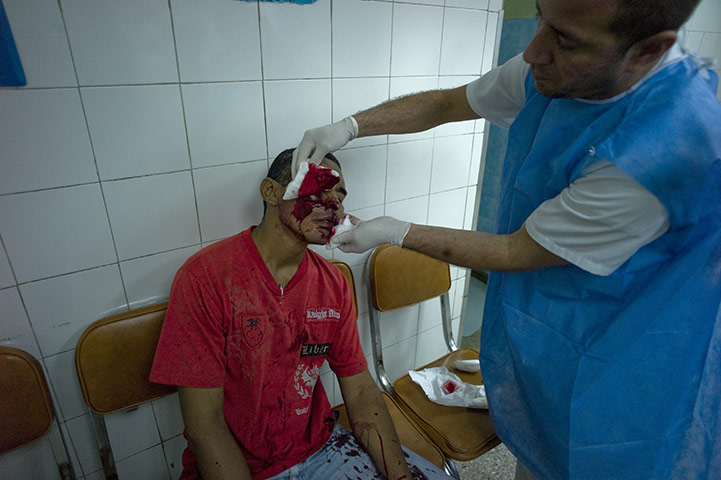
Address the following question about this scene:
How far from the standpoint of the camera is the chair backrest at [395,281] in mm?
1761

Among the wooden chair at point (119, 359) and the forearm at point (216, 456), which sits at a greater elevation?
the wooden chair at point (119, 359)

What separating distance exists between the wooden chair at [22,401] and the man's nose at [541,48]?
60.2 inches

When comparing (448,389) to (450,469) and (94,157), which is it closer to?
(450,469)

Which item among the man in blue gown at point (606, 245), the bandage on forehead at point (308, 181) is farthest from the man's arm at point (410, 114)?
the bandage on forehead at point (308, 181)

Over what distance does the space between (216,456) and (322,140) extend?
92cm

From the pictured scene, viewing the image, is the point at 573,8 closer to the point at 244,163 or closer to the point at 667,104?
the point at 667,104

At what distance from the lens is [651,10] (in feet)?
2.58

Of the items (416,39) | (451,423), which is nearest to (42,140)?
(416,39)

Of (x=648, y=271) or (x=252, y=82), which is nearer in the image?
(x=648, y=271)

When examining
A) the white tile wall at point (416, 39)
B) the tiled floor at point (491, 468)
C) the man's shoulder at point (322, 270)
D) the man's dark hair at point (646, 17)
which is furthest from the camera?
the tiled floor at point (491, 468)

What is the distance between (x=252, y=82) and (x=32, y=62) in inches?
22.0

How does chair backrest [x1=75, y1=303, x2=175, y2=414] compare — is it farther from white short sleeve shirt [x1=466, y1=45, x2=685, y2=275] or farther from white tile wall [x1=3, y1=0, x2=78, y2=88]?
white short sleeve shirt [x1=466, y1=45, x2=685, y2=275]

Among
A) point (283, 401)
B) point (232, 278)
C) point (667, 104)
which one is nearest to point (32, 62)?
point (232, 278)

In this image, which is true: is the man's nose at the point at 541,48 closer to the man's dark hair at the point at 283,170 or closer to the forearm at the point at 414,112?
the forearm at the point at 414,112
